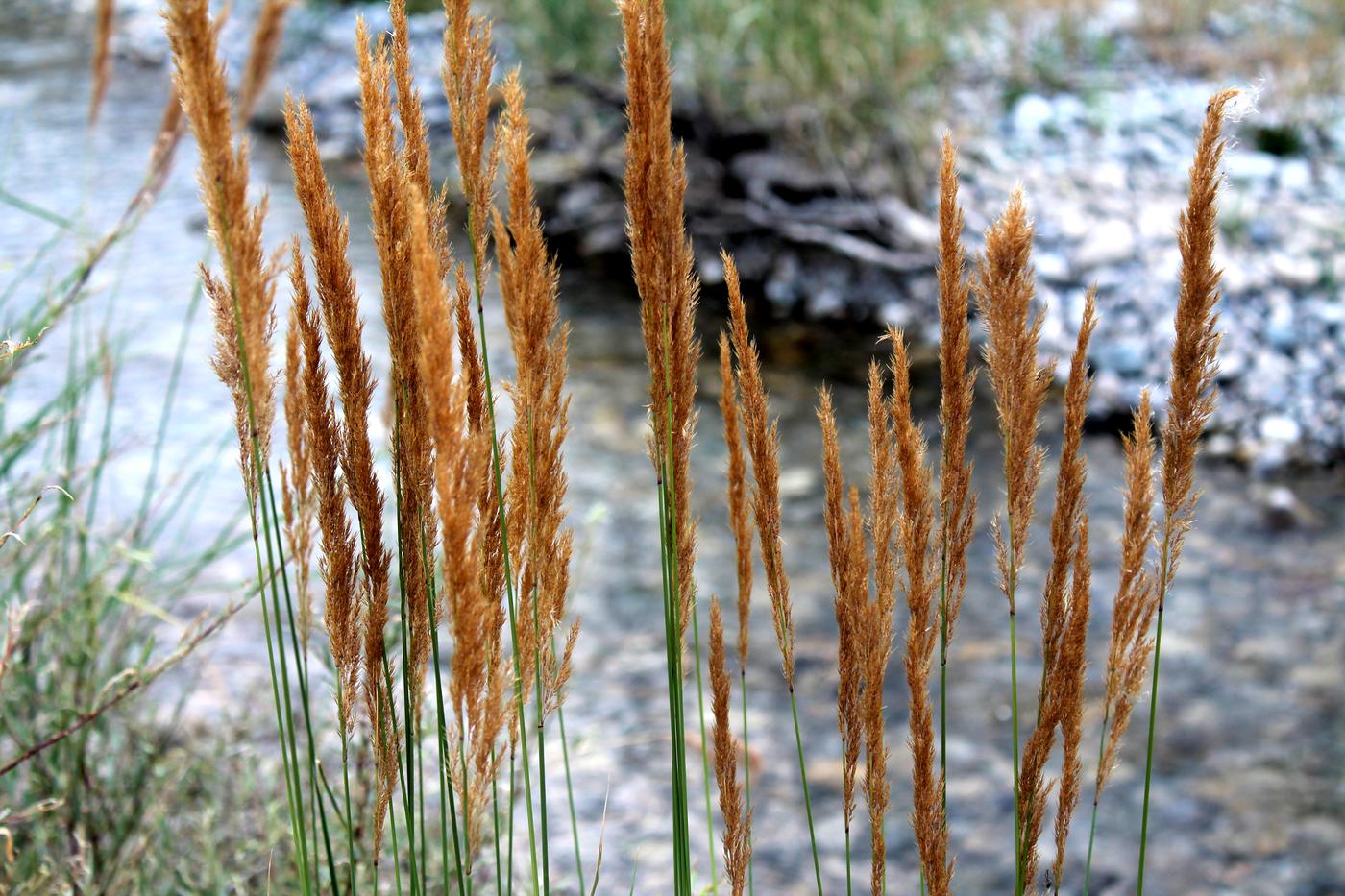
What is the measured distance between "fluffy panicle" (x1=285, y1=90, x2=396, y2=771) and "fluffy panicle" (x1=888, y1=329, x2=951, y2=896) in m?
0.46

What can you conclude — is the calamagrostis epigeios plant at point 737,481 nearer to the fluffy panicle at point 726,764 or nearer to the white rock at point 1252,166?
the fluffy panicle at point 726,764

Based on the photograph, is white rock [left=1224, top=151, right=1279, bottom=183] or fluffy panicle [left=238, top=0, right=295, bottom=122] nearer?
fluffy panicle [left=238, top=0, right=295, bottom=122]

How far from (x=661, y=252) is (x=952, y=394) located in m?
0.29

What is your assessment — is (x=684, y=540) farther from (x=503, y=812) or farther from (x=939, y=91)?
(x=939, y=91)

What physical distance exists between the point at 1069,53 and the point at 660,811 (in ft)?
18.2

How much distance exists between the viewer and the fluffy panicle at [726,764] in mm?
1312

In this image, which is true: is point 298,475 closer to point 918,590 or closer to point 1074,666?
point 918,590

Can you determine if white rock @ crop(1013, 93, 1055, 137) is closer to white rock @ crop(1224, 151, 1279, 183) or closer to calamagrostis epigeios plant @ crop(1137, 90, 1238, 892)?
white rock @ crop(1224, 151, 1279, 183)

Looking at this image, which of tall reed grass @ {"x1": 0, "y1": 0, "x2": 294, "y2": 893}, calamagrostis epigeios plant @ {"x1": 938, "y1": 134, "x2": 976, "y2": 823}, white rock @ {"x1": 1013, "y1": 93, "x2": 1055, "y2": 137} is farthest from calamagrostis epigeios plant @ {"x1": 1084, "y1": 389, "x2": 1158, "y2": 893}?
white rock @ {"x1": 1013, "y1": 93, "x2": 1055, "y2": 137}

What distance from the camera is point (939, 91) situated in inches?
255

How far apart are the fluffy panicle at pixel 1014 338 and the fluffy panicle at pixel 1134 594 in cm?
9

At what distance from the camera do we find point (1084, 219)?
5891 mm

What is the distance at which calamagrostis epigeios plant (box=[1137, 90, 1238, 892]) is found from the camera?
110cm

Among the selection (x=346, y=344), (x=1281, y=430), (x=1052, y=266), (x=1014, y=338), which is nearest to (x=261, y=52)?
(x=346, y=344)
